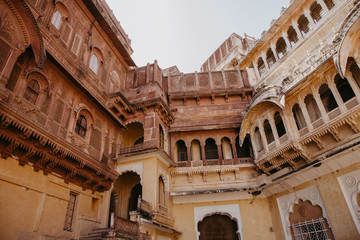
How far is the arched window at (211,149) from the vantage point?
15004 millimetres

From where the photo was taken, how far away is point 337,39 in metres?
9.46

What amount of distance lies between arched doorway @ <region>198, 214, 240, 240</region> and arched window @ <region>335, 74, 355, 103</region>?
8.13m

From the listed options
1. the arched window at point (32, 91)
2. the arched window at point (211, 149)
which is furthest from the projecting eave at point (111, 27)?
the arched window at point (211, 149)

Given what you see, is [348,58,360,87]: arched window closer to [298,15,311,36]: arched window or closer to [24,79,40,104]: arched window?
[298,15,311,36]: arched window

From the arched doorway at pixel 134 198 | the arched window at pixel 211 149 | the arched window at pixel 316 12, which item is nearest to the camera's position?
the arched window at pixel 316 12

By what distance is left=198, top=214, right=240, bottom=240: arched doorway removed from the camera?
12570 millimetres

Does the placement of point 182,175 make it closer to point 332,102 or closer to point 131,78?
point 131,78

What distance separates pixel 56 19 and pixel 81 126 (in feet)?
16.0

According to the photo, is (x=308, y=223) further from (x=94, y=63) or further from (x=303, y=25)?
(x=94, y=63)

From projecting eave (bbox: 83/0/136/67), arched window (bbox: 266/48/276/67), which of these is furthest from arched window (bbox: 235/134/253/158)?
projecting eave (bbox: 83/0/136/67)

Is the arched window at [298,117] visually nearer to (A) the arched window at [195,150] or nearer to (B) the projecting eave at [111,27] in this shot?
(A) the arched window at [195,150]

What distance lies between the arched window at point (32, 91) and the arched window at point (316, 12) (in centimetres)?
1433

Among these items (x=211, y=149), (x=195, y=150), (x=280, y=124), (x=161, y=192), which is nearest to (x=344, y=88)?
(x=280, y=124)

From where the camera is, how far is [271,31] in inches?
606
